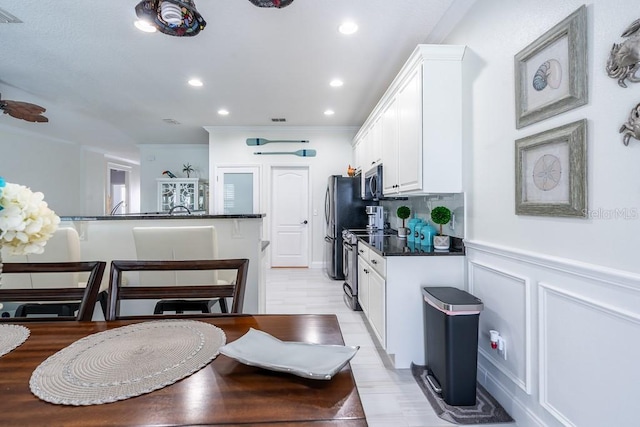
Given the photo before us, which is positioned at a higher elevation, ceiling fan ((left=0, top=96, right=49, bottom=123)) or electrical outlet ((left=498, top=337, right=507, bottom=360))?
ceiling fan ((left=0, top=96, right=49, bottom=123))

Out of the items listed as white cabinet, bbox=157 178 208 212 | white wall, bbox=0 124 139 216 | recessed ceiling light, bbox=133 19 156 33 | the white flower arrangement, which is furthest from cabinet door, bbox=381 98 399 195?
white wall, bbox=0 124 139 216

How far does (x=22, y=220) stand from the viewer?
0.75m

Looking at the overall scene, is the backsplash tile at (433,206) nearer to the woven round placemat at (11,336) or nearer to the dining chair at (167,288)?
the dining chair at (167,288)

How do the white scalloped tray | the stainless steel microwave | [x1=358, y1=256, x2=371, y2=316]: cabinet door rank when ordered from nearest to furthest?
the white scalloped tray, [x1=358, y1=256, x2=371, y2=316]: cabinet door, the stainless steel microwave

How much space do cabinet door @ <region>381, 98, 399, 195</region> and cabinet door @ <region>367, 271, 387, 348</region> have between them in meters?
0.87

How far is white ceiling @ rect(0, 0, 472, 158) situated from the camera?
228cm

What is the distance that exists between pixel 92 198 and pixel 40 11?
21.2ft

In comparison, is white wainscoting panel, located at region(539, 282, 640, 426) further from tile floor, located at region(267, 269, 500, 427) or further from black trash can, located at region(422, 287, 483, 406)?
tile floor, located at region(267, 269, 500, 427)

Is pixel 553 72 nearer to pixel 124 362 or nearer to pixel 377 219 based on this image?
pixel 124 362

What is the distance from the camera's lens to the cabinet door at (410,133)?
7.53ft

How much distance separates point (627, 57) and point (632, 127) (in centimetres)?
25

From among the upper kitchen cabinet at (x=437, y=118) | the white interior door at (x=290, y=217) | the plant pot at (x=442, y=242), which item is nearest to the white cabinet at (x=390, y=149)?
the upper kitchen cabinet at (x=437, y=118)

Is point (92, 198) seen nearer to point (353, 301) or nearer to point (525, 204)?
point (353, 301)

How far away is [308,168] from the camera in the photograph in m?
5.68
